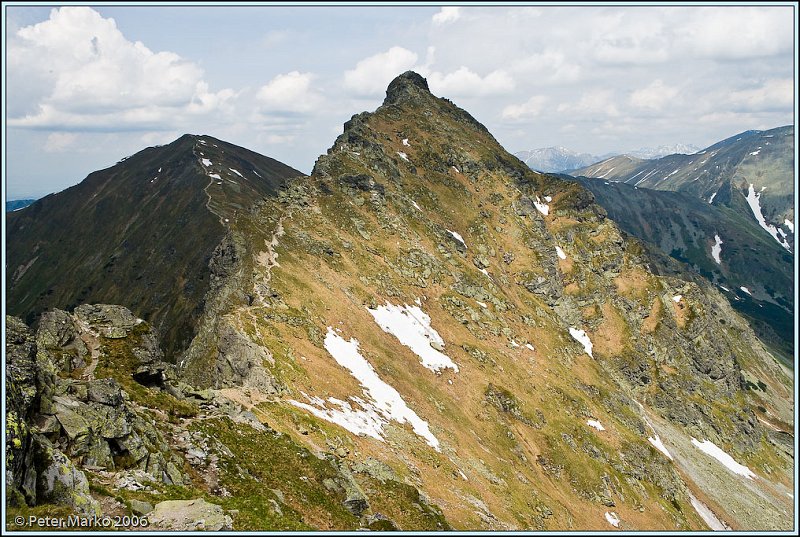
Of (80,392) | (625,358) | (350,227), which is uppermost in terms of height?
(350,227)

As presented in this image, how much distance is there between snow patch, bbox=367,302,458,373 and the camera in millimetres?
75500

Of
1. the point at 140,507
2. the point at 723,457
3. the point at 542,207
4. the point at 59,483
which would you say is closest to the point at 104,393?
the point at 59,483

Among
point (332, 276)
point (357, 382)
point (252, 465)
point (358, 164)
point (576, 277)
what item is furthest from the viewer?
point (576, 277)

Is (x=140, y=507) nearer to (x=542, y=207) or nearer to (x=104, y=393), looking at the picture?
(x=104, y=393)

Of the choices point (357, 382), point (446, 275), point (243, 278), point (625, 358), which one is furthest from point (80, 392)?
point (625, 358)

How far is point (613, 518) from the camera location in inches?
2675

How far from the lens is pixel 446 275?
101500 mm

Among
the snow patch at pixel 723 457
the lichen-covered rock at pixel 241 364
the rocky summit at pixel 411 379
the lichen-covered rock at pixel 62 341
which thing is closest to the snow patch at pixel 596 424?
the rocky summit at pixel 411 379

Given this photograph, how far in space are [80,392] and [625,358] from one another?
122m

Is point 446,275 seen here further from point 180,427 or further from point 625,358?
point 180,427

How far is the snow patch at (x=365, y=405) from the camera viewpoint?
46188mm

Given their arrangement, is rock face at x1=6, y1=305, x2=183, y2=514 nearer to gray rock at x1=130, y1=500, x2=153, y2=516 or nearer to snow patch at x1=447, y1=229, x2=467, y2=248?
gray rock at x1=130, y1=500, x2=153, y2=516

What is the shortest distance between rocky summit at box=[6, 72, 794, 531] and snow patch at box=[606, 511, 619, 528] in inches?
11.2

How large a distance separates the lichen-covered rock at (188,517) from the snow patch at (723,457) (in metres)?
124
